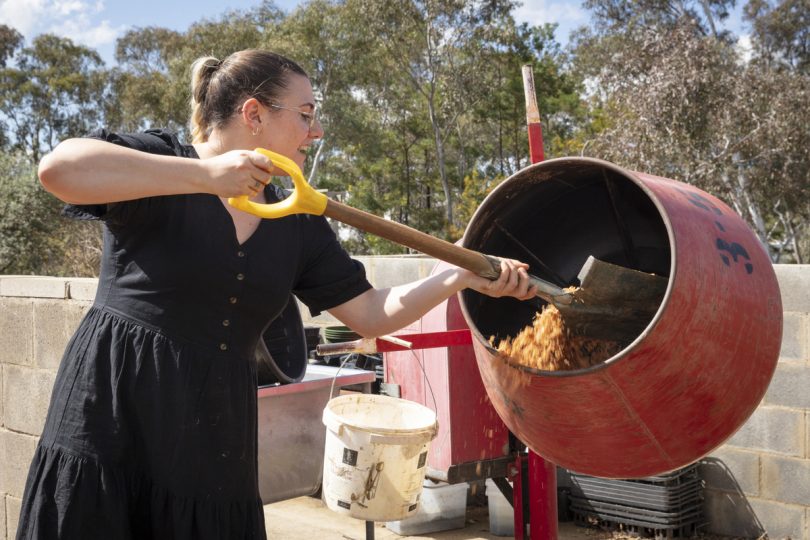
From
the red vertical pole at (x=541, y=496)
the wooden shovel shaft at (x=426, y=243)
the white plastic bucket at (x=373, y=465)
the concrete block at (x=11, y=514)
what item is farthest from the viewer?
the concrete block at (x=11, y=514)

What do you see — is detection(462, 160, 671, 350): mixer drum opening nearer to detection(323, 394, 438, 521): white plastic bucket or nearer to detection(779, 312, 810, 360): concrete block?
detection(323, 394, 438, 521): white plastic bucket

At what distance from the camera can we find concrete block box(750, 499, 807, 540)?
4352mm

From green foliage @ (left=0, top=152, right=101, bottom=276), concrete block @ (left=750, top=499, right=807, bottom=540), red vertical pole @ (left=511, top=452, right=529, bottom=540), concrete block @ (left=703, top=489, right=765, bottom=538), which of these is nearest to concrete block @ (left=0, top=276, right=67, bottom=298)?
red vertical pole @ (left=511, top=452, right=529, bottom=540)

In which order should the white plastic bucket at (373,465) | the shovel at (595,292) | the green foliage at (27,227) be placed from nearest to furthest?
1. the shovel at (595,292)
2. the white plastic bucket at (373,465)
3. the green foliage at (27,227)

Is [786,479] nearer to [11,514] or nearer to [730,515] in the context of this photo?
[730,515]

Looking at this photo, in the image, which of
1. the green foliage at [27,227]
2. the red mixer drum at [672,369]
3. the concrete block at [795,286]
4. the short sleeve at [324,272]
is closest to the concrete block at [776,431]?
the concrete block at [795,286]

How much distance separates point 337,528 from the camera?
16.8 ft

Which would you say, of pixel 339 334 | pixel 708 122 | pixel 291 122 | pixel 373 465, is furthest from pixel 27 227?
pixel 291 122

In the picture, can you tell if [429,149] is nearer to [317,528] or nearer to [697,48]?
[697,48]

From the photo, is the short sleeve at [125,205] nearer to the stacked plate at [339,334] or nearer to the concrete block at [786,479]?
the stacked plate at [339,334]

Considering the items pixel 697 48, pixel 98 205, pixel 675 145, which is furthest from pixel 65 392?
pixel 697 48

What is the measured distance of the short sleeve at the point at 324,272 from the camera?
7.05 feet

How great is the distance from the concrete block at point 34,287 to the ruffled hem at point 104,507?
7.67 ft

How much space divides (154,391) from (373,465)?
144 centimetres
